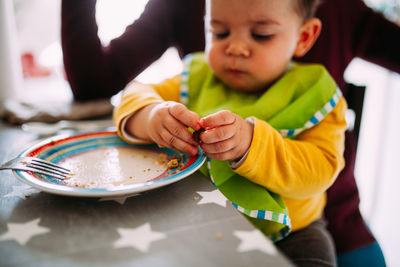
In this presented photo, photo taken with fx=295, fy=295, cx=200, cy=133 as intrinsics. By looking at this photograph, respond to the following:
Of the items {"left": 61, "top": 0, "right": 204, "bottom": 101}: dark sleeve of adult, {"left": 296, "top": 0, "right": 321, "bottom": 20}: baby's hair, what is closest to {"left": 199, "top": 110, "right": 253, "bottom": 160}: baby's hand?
{"left": 296, "top": 0, "right": 321, "bottom": 20}: baby's hair

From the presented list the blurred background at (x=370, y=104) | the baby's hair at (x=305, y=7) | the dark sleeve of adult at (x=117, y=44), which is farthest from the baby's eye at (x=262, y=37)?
the blurred background at (x=370, y=104)

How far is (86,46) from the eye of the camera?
120cm

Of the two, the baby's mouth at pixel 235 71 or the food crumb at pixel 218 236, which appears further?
the baby's mouth at pixel 235 71

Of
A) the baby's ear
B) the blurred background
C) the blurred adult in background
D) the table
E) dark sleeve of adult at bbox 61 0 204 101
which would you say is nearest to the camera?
the table

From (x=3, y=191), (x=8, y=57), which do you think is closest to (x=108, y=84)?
(x=8, y=57)

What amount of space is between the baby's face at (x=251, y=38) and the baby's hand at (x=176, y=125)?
0.27 metres

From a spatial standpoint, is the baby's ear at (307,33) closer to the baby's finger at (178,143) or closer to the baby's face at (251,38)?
the baby's face at (251,38)

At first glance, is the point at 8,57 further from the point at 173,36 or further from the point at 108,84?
the point at 173,36

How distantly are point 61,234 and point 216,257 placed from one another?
8.7 inches

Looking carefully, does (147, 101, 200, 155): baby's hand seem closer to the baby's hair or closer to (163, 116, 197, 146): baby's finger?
(163, 116, 197, 146): baby's finger

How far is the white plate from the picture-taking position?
1.58 feet

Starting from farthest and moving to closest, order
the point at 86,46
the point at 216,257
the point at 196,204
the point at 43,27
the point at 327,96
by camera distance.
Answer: the point at 43,27, the point at 86,46, the point at 327,96, the point at 196,204, the point at 216,257

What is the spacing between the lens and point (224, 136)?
58cm

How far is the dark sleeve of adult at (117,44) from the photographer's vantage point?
118 cm
